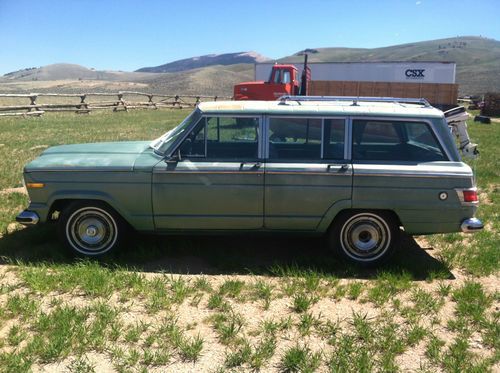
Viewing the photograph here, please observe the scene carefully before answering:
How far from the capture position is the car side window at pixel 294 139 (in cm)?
466

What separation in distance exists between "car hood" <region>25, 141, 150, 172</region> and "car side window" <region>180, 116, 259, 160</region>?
2.04ft

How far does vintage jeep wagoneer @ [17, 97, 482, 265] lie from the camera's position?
4.55 m

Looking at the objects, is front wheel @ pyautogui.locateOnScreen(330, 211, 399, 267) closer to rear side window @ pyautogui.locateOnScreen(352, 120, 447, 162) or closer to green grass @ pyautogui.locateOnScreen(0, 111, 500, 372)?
green grass @ pyautogui.locateOnScreen(0, 111, 500, 372)

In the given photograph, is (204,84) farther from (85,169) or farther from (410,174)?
(410,174)

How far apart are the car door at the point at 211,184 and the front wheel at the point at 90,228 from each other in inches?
19.4

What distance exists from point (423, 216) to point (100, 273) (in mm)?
3204

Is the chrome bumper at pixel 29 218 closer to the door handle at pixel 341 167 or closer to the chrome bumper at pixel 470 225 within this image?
the door handle at pixel 341 167

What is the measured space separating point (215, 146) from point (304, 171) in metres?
0.99

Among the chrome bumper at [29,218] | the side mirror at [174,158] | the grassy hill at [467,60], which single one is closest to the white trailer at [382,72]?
Result: the side mirror at [174,158]

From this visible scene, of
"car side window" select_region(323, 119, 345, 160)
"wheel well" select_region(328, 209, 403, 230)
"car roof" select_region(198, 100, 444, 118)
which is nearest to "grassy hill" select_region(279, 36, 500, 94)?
"car roof" select_region(198, 100, 444, 118)

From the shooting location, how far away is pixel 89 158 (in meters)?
4.81

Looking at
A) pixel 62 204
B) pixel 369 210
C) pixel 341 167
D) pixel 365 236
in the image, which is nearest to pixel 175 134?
pixel 62 204

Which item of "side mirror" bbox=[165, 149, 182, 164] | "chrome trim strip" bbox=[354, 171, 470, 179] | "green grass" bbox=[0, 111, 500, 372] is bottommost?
"green grass" bbox=[0, 111, 500, 372]

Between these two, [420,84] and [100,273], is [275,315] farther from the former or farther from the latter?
[420,84]
